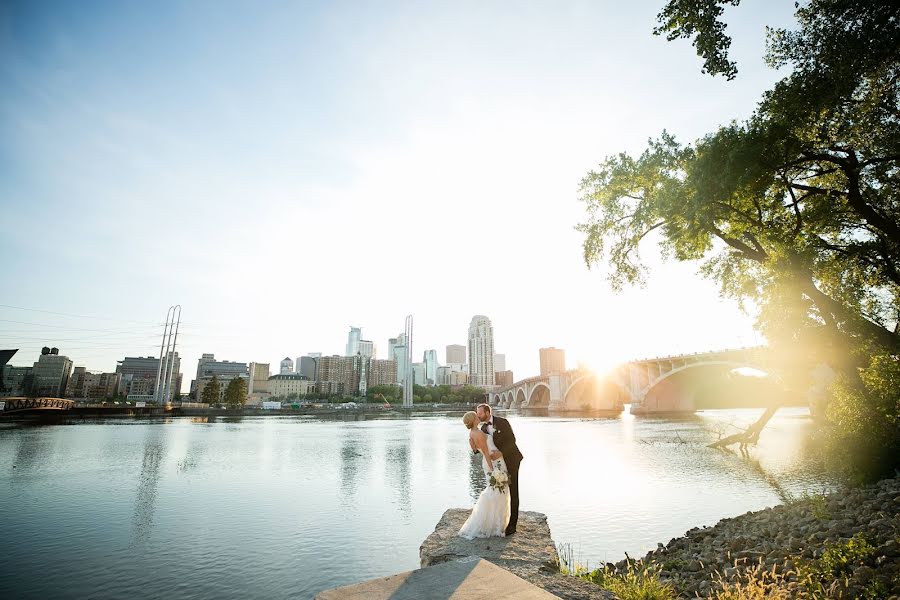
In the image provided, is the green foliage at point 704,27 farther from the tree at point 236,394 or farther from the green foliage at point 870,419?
the tree at point 236,394

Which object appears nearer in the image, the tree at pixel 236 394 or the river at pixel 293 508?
the river at pixel 293 508

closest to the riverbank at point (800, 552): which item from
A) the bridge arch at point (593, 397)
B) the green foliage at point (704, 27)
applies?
the green foliage at point (704, 27)

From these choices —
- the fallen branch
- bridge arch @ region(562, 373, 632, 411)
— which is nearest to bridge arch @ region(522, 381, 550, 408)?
bridge arch @ region(562, 373, 632, 411)

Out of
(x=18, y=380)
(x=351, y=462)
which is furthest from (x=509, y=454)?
(x=18, y=380)

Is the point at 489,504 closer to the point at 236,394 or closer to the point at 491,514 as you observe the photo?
the point at 491,514

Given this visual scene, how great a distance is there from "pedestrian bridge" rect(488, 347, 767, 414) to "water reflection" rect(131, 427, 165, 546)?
41.8 meters

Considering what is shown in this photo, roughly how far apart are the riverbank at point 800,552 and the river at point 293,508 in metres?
1.70

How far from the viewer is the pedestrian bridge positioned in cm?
6481

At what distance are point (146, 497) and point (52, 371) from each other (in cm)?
24357

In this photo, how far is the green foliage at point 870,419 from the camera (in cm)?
1253

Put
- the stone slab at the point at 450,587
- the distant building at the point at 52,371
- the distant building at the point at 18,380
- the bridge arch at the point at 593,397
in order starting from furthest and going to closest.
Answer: the distant building at the point at 52,371 → the distant building at the point at 18,380 → the bridge arch at the point at 593,397 → the stone slab at the point at 450,587

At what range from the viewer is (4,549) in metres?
10.6

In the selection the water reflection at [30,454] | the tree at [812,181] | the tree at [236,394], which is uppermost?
the tree at [812,181]

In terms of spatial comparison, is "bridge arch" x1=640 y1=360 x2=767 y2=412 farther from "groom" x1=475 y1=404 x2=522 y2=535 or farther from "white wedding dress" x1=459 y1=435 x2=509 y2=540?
"white wedding dress" x1=459 y1=435 x2=509 y2=540
